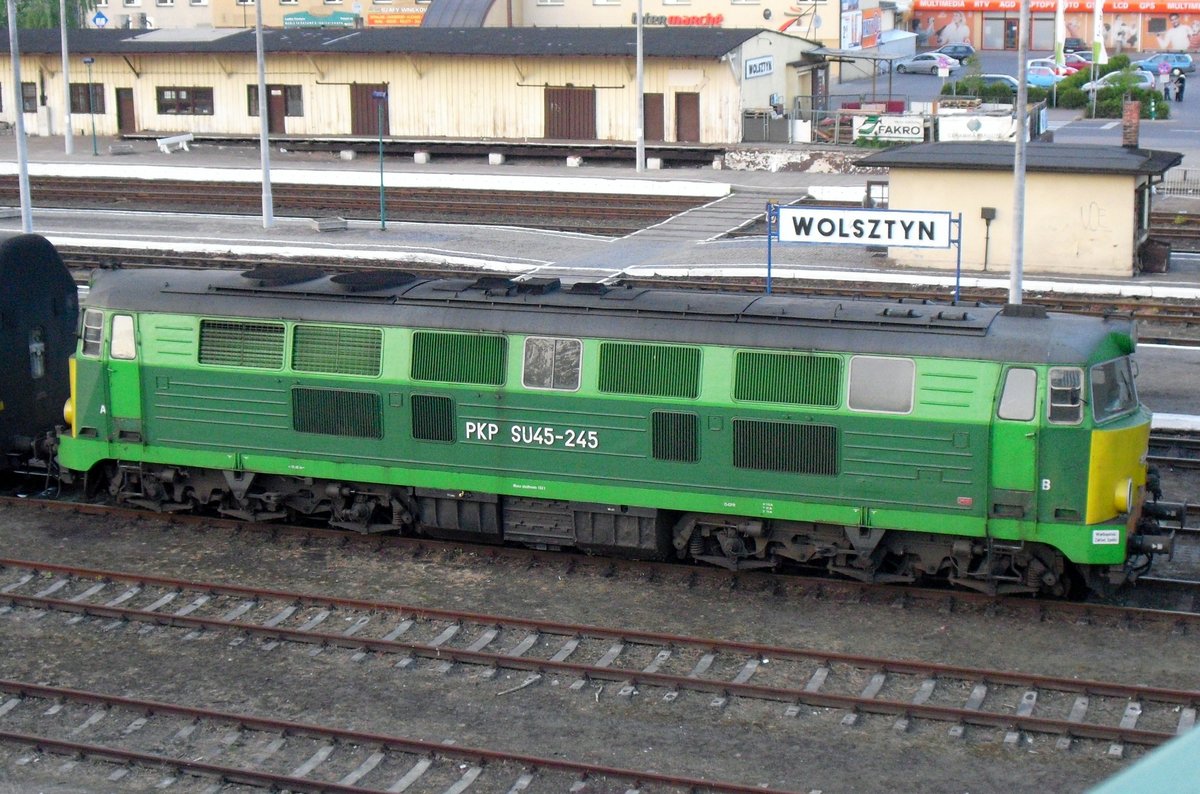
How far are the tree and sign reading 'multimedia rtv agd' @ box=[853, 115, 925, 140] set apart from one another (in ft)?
143

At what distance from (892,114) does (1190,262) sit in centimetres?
1597

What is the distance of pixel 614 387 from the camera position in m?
16.2

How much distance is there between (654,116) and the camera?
51.5 m

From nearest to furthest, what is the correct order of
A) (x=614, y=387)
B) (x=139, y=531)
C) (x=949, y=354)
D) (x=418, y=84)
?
(x=949, y=354)
(x=614, y=387)
(x=139, y=531)
(x=418, y=84)

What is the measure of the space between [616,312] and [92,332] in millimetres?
6689

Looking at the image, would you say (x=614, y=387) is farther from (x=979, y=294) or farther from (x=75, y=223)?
(x=75, y=223)

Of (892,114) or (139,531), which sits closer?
(139,531)

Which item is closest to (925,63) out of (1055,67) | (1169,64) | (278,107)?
(1055,67)

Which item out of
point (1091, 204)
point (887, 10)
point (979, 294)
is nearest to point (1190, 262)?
point (1091, 204)

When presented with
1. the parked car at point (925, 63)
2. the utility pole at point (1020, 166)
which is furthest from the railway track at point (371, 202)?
the parked car at point (925, 63)

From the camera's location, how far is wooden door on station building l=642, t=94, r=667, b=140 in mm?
51312

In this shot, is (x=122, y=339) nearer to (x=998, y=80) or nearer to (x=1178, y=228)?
(x=1178, y=228)

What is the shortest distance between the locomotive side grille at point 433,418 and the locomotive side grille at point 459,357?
25 cm

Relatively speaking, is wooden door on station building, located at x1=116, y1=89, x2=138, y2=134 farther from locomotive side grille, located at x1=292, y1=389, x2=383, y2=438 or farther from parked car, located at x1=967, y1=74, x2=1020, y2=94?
locomotive side grille, located at x1=292, y1=389, x2=383, y2=438
